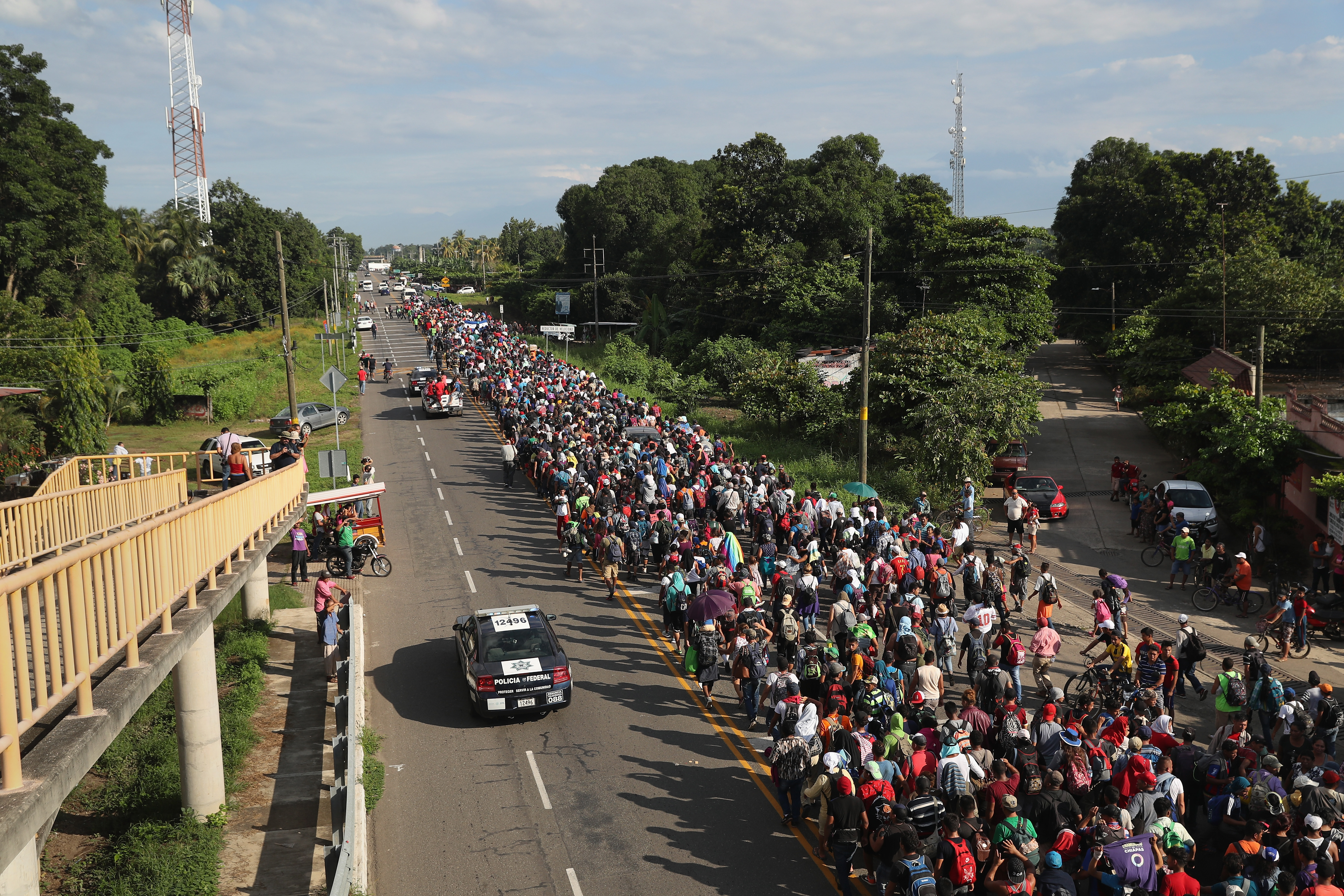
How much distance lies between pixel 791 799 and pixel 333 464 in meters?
16.2

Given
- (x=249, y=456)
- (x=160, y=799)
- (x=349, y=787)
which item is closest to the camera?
(x=349, y=787)

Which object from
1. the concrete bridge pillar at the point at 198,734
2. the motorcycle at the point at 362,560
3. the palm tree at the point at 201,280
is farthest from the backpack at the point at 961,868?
the palm tree at the point at 201,280

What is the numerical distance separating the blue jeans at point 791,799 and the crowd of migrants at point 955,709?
0.06ft

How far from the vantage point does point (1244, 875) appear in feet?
27.1

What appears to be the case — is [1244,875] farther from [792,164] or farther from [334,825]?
[792,164]

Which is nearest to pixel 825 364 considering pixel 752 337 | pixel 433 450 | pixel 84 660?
pixel 752 337

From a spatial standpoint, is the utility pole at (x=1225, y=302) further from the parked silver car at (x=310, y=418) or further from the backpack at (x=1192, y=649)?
the parked silver car at (x=310, y=418)

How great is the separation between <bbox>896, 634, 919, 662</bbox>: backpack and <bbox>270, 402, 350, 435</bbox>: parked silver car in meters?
28.1

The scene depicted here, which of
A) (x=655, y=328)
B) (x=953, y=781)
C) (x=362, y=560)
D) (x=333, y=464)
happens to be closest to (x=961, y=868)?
(x=953, y=781)

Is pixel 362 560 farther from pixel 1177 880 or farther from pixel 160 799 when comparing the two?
pixel 1177 880

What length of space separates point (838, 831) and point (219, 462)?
2375 cm

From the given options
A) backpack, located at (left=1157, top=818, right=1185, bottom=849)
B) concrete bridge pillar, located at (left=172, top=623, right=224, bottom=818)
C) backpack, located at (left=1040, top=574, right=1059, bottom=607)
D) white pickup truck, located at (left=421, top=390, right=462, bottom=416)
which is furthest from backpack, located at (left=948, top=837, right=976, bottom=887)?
white pickup truck, located at (left=421, top=390, right=462, bottom=416)

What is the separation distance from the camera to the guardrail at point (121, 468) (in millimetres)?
15266

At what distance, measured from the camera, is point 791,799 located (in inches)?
436
